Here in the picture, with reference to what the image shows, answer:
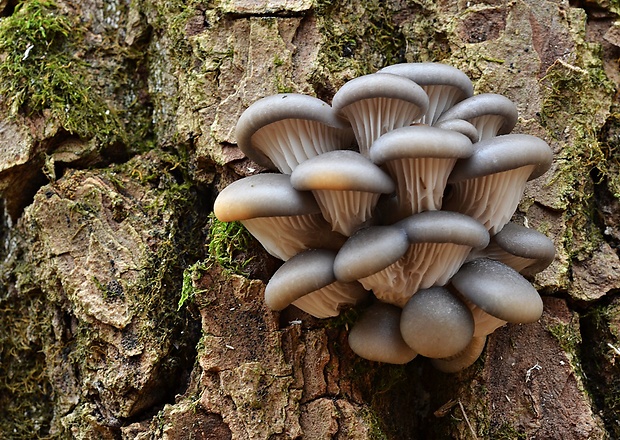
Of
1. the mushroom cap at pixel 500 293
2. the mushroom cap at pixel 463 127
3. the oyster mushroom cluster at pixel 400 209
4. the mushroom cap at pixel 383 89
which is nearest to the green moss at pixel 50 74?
the oyster mushroom cluster at pixel 400 209

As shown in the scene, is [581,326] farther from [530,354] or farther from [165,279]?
[165,279]

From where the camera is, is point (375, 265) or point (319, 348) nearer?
point (375, 265)

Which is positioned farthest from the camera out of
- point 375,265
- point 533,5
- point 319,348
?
point 533,5

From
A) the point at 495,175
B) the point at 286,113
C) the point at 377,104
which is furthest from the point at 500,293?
the point at 286,113

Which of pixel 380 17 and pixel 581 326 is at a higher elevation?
pixel 380 17

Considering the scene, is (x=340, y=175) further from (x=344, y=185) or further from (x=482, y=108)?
(x=482, y=108)

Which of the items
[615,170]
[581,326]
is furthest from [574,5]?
[581,326]

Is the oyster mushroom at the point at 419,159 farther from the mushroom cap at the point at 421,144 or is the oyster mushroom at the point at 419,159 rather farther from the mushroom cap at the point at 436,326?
the mushroom cap at the point at 436,326
